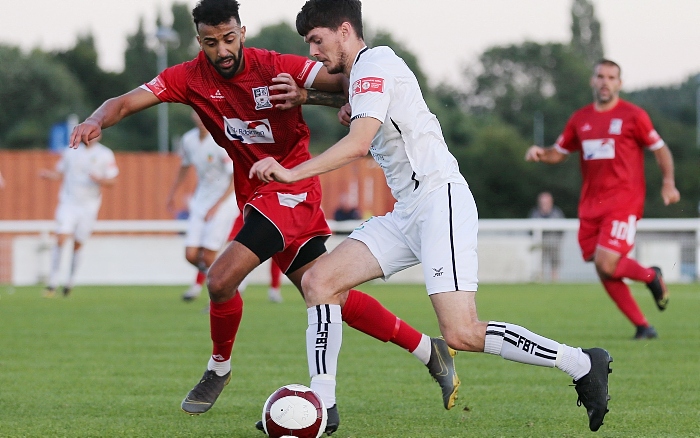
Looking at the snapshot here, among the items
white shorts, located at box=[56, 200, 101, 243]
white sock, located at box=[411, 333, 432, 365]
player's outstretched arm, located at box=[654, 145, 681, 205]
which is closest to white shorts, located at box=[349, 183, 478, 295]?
white sock, located at box=[411, 333, 432, 365]

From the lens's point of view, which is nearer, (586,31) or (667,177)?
(667,177)

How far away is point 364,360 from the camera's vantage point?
818cm

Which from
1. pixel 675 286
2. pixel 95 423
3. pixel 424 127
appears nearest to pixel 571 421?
pixel 424 127

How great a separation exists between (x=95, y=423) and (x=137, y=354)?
3.21 meters

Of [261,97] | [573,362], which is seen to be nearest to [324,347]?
[573,362]

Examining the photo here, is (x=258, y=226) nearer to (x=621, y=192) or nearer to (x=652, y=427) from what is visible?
(x=652, y=427)

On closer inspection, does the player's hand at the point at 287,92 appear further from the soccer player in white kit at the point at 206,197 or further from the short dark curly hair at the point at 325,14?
the soccer player in white kit at the point at 206,197

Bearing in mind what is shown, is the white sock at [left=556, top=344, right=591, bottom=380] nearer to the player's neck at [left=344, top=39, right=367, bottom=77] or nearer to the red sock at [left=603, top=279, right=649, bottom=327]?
the player's neck at [left=344, top=39, right=367, bottom=77]

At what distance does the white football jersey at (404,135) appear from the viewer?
498 centimetres

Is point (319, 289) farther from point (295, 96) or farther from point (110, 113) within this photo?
point (110, 113)

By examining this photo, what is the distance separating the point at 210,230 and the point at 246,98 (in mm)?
7222

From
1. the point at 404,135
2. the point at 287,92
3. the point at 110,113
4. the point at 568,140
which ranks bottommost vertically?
the point at 568,140

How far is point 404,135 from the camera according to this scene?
5129 millimetres

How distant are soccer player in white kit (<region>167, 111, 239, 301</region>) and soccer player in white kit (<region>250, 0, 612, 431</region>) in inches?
299
